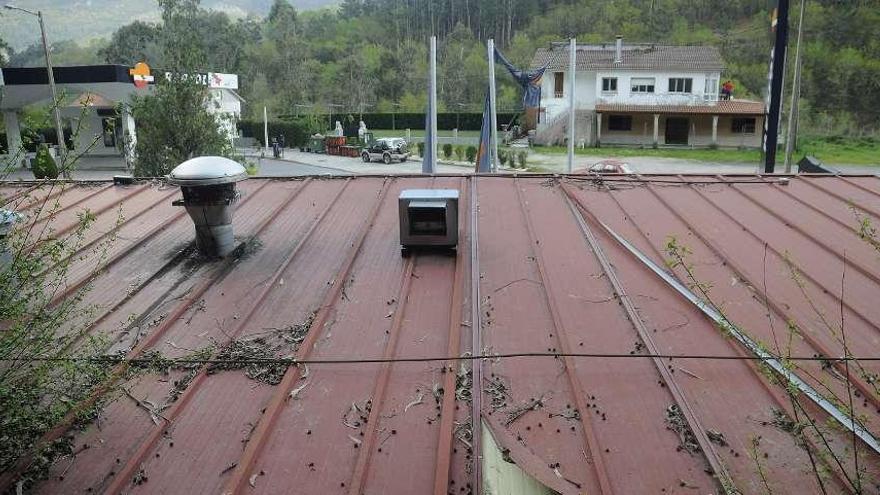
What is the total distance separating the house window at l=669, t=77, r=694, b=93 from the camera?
46.0m

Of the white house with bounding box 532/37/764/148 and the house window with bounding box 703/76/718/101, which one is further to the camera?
the house window with bounding box 703/76/718/101

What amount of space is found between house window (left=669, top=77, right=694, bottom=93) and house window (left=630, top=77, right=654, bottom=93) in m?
1.35

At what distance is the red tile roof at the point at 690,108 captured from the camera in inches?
1738

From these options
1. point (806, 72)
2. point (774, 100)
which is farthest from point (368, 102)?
point (774, 100)

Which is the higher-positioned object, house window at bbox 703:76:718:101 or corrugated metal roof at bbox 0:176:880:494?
house window at bbox 703:76:718:101

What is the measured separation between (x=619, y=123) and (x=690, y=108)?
480 centimetres

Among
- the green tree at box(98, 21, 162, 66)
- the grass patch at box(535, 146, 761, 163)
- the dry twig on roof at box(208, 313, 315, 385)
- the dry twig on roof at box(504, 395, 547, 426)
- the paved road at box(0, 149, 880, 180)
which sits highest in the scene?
the green tree at box(98, 21, 162, 66)

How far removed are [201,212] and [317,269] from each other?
1188 mm

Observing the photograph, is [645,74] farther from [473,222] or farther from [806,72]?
[473,222]

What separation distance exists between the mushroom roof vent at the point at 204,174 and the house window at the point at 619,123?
44.2 m

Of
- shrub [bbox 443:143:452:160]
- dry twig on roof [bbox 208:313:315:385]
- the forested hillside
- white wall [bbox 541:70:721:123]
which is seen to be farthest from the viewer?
the forested hillside

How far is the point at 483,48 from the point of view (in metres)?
81.1

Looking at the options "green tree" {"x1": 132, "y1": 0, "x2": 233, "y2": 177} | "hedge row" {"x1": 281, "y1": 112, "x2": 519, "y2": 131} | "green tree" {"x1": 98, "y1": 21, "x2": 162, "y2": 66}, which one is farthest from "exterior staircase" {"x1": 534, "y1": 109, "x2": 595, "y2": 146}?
"green tree" {"x1": 98, "y1": 21, "x2": 162, "y2": 66}

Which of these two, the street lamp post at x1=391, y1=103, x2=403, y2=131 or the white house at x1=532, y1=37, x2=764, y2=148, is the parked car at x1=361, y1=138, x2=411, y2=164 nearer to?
the white house at x1=532, y1=37, x2=764, y2=148
